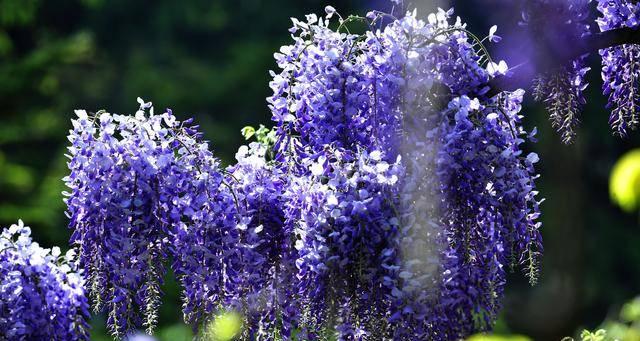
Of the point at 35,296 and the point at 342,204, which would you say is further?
the point at 35,296

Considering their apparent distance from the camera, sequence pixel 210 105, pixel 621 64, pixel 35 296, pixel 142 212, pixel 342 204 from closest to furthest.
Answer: pixel 342 204
pixel 142 212
pixel 35 296
pixel 621 64
pixel 210 105

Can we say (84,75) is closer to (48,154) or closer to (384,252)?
(48,154)

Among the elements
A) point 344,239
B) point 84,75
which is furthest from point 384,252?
point 84,75

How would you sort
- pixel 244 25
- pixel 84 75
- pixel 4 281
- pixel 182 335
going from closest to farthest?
pixel 4 281
pixel 182 335
pixel 84 75
pixel 244 25

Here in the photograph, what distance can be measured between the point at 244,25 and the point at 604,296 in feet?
22.0

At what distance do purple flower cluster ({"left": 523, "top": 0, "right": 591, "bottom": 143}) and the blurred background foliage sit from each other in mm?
5644

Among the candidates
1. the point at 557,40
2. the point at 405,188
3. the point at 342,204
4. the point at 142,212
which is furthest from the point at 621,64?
the point at 142,212

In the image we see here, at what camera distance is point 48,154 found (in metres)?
14.3

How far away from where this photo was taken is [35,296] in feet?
17.0

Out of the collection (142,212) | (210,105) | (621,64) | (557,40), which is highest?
(210,105)

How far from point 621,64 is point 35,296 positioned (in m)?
3.38

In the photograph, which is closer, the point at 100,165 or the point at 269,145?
the point at 100,165

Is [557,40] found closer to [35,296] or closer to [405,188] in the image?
[405,188]

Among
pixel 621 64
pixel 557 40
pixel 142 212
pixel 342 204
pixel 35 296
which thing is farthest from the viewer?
pixel 621 64
